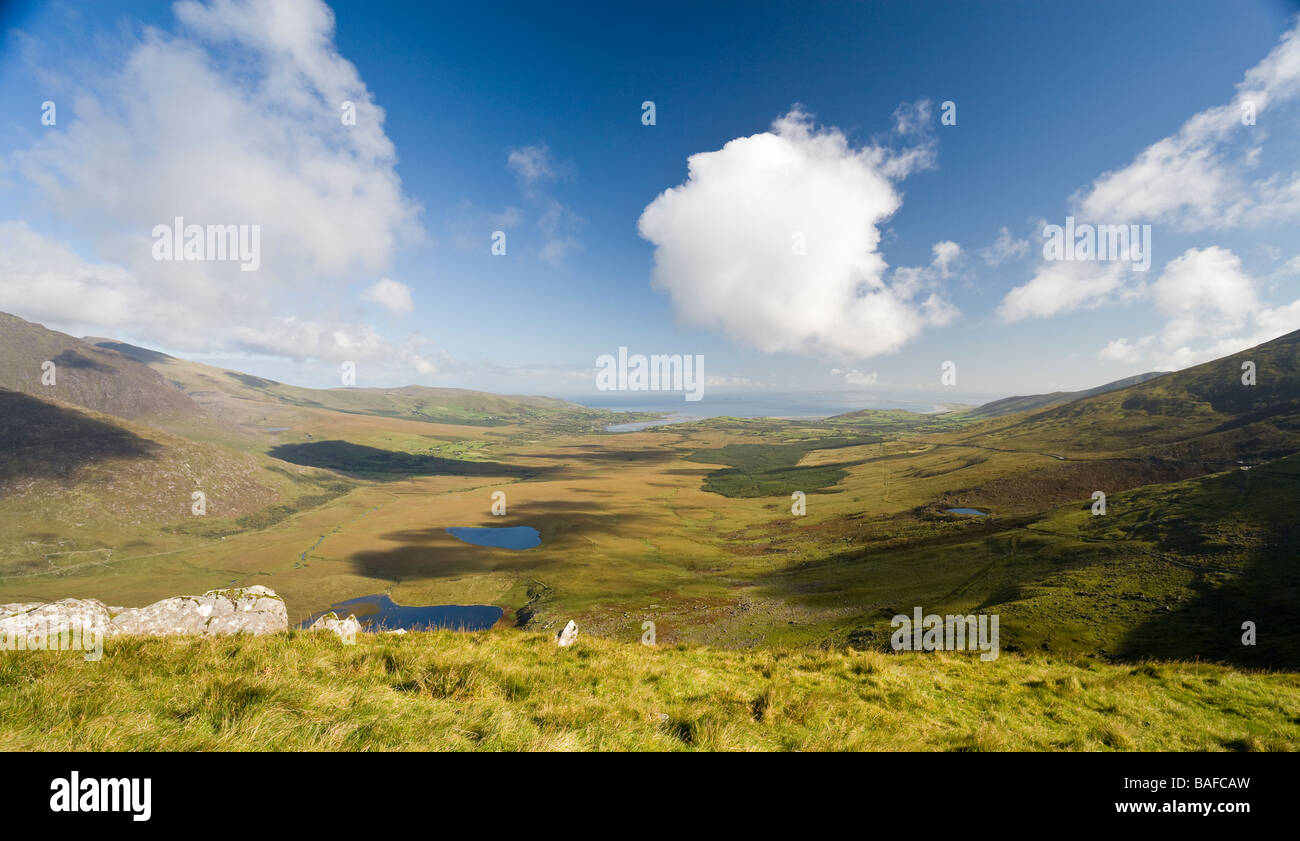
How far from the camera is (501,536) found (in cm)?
10525

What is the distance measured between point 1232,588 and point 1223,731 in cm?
4070

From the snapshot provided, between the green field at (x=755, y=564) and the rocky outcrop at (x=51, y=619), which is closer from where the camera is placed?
the green field at (x=755, y=564)

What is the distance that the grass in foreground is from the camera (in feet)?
17.9

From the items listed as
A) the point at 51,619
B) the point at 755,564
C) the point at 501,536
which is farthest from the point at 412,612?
the point at 51,619

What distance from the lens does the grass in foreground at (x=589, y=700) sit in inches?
215

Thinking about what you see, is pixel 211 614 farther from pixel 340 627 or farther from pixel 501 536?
pixel 501 536

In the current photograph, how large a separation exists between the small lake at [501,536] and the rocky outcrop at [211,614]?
257 feet

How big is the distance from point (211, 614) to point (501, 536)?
297ft

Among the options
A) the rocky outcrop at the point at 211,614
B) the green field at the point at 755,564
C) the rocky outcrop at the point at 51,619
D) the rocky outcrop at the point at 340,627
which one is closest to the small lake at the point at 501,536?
the green field at the point at 755,564

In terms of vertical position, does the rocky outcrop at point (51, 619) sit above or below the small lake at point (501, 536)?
above

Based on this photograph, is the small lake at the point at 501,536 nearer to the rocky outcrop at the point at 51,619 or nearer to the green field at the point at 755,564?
the green field at the point at 755,564

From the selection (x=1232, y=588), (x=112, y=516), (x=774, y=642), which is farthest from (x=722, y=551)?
(x=112, y=516)

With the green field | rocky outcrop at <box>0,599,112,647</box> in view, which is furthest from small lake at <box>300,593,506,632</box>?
rocky outcrop at <box>0,599,112,647</box>
